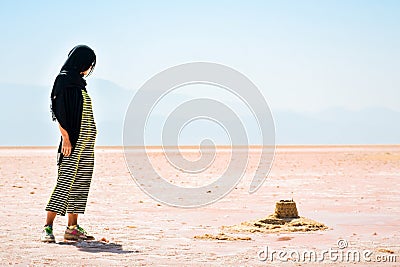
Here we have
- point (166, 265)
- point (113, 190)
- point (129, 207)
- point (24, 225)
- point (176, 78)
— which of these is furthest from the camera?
point (113, 190)

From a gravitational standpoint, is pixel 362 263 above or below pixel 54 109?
below

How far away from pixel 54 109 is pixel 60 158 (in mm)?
564

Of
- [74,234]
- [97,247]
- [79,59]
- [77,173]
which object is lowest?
[97,247]

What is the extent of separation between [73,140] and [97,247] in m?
1.23

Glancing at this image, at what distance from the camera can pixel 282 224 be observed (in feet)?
27.1

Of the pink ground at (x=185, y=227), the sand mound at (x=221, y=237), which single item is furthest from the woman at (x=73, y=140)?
the sand mound at (x=221, y=237)

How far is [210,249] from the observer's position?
6570 mm

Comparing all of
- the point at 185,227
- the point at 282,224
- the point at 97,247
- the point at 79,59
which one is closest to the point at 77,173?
the point at 97,247

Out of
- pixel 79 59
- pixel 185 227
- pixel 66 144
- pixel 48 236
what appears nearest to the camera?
pixel 48 236

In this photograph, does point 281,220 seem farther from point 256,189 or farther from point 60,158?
point 256,189


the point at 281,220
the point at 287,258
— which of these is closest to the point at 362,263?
the point at 287,258

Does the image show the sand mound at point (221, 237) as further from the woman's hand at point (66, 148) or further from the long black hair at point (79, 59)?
the long black hair at point (79, 59)

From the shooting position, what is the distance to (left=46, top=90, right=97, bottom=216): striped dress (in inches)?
277

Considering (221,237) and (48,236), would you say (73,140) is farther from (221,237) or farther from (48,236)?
(221,237)
